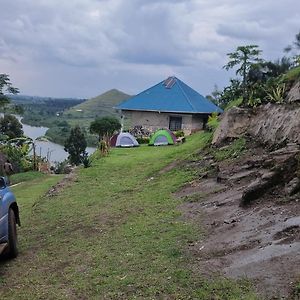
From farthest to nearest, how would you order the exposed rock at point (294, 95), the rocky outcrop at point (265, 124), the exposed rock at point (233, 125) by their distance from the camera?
the exposed rock at point (233, 125), the exposed rock at point (294, 95), the rocky outcrop at point (265, 124)

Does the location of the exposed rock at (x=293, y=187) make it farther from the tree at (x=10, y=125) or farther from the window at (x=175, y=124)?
the tree at (x=10, y=125)

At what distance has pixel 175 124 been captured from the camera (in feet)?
124

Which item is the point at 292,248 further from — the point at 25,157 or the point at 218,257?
the point at 25,157

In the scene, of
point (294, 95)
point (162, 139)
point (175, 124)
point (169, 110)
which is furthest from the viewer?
point (175, 124)

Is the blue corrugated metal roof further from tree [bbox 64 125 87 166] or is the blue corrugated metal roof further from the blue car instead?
the blue car

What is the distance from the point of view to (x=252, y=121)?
16.2 m

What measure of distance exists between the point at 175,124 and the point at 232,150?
23723 millimetres

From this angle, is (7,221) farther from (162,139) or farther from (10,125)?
(10,125)

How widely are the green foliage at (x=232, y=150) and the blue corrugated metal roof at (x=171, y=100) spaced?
2152 cm

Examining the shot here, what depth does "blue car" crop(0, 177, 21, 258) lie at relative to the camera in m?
7.13

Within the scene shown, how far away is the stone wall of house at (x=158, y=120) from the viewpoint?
3728 cm

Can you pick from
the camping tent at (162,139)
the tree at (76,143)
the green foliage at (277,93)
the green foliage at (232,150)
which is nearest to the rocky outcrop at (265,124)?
the green foliage at (277,93)

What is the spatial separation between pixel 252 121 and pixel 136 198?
5632 mm

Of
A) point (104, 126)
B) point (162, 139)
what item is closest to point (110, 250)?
point (162, 139)
